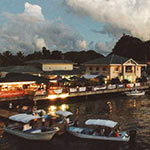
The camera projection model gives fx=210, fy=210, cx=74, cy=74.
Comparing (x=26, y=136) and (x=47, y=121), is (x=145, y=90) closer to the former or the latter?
(x=47, y=121)

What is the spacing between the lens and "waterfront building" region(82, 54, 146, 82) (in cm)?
6088

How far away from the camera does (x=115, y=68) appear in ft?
203

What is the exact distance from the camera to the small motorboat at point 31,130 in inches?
893

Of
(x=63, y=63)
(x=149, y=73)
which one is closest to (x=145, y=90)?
(x=63, y=63)

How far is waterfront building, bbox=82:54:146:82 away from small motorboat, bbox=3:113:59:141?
38484 millimetres

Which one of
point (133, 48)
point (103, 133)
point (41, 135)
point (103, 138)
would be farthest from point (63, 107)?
point (133, 48)

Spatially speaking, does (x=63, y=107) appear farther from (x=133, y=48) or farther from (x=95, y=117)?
(x=133, y=48)

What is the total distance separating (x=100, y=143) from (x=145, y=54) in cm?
9183

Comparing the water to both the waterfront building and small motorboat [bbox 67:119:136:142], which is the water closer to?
small motorboat [bbox 67:119:136:142]

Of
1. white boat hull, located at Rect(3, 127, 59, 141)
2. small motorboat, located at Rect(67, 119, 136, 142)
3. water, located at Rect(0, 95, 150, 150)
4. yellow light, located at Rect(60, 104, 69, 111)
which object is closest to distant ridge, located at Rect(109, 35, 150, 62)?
water, located at Rect(0, 95, 150, 150)

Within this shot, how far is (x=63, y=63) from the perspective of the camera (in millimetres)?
63781

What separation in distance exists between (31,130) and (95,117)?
12.4 metres

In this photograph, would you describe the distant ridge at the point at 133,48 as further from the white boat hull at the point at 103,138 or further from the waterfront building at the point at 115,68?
the white boat hull at the point at 103,138

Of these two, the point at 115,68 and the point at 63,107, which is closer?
the point at 63,107
